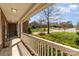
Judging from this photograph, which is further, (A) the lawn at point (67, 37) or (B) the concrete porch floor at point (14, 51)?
(B) the concrete porch floor at point (14, 51)

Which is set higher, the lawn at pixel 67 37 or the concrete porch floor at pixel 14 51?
the lawn at pixel 67 37

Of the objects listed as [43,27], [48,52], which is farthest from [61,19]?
[43,27]

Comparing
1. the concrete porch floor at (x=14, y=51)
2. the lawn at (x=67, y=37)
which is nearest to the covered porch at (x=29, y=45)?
the concrete porch floor at (x=14, y=51)

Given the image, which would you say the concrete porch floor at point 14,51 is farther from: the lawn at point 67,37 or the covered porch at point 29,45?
the lawn at point 67,37

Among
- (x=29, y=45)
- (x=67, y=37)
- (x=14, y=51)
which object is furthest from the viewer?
(x=29, y=45)

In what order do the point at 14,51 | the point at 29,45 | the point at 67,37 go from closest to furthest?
1. the point at 67,37
2. the point at 14,51
3. the point at 29,45

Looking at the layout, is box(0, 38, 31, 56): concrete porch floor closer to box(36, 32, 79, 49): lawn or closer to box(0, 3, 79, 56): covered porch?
box(0, 3, 79, 56): covered porch

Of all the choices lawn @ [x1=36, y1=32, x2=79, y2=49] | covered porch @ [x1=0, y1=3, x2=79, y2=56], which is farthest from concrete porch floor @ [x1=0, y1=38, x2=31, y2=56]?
lawn @ [x1=36, y1=32, x2=79, y2=49]

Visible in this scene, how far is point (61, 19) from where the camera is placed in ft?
8.96

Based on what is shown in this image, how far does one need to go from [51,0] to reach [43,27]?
2.11m

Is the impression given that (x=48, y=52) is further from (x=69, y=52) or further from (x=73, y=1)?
(x=73, y=1)

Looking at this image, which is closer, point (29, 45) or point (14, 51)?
point (14, 51)

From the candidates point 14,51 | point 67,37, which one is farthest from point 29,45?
point 67,37

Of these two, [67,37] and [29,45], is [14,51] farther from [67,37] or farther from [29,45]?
[67,37]
